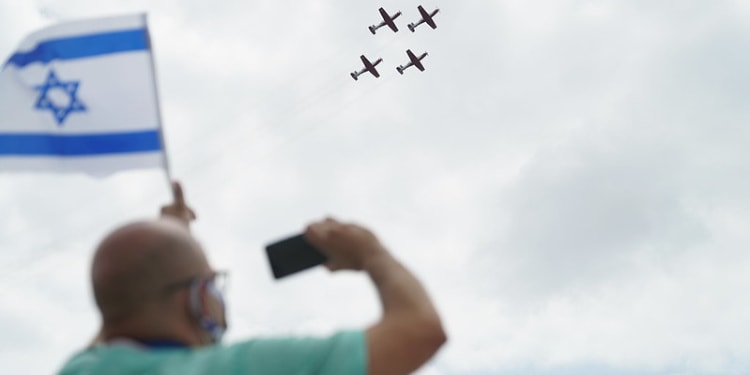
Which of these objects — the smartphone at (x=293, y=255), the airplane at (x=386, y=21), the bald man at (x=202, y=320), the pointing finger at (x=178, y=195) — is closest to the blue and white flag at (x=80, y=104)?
the pointing finger at (x=178, y=195)

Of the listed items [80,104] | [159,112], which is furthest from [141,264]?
[80,104]

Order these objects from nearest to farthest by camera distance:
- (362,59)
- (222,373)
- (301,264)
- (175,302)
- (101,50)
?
(222,373), (175,302), (301,264), (101,50), (362,59)

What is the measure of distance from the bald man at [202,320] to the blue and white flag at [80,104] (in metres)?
3.18

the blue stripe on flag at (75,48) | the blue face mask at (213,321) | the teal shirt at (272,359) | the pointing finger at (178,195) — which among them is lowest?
the teal shirt at (272,359)

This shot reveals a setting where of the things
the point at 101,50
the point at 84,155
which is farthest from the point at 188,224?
the point at 101,50

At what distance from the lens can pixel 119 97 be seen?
22.2 feet

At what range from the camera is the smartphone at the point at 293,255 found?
357 cm

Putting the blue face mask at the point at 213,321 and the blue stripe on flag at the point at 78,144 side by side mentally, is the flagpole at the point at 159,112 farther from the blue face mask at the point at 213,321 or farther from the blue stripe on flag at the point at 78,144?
the blue face mask at the point at 213,321

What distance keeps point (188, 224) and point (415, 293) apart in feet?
7.59

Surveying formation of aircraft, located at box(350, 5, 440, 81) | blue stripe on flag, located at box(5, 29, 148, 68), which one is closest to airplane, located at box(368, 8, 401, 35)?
formation of aircraft, located at box(350, 5, 440, 81)

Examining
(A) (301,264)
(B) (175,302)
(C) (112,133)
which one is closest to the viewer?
(B) (175,302)

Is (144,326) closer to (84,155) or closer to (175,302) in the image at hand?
(175,302)

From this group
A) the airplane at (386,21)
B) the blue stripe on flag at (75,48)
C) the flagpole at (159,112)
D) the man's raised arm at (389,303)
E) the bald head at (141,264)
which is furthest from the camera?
the airplane at (386,21)

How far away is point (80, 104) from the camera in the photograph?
22.0 ft
